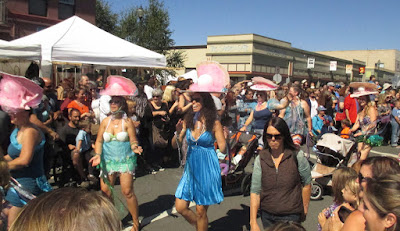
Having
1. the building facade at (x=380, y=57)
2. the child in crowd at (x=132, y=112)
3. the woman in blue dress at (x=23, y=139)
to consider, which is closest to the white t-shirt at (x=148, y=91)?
the child in crowd at (x=132, y=112)

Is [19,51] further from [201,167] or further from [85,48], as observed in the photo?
[201,167]

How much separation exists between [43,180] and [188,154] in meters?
1.58

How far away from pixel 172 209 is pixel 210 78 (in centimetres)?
229

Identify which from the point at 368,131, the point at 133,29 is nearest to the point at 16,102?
the point at 368,131

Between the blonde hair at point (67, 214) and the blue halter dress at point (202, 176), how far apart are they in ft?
8.92

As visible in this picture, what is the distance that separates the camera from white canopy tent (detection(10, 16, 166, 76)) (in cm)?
777

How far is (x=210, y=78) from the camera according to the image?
4.09m

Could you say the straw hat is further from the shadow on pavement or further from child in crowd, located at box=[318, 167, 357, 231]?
child in crowd, located at box=[318, 167, 357, 231]

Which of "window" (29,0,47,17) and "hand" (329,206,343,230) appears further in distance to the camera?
"window" (29,0,47,17)

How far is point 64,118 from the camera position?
6.04m

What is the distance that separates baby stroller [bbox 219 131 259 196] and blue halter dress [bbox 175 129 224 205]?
71.6 inches

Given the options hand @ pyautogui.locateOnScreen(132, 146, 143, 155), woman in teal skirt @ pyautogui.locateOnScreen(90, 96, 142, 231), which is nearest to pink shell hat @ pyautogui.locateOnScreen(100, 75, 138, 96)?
woman in teal skirt @ pyautogui.locateOnScreen(90, 96, 142, 231)

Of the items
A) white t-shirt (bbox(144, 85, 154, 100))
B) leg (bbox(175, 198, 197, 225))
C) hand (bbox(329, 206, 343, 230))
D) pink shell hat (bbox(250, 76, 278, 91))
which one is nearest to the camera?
hand (bbox(329, 206, 343, 230))

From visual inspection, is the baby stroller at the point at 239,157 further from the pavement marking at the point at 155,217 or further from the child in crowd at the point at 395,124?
the child in crowd at the point at 395,124
